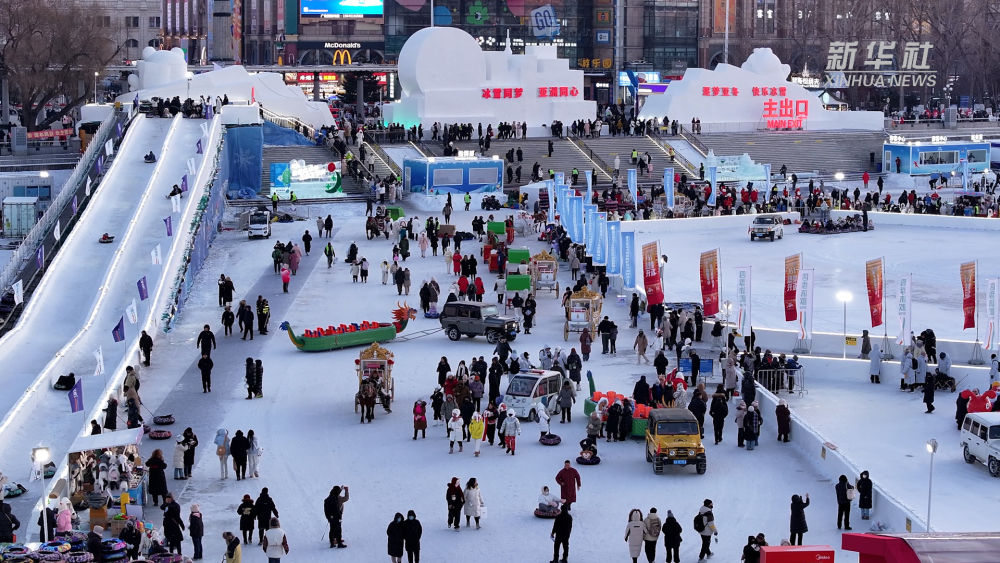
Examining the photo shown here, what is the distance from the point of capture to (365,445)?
2889 cm

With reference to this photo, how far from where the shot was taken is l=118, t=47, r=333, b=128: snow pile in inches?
2869

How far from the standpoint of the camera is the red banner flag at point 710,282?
37656 millimetres

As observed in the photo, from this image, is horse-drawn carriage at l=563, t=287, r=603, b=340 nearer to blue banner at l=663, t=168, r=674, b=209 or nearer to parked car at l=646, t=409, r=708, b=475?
parked car at l=646, t=409, r=708, b=475

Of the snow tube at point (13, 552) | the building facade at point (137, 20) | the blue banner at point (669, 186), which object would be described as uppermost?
the building facade at point (137, 20)

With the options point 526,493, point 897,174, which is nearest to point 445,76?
point 897,174

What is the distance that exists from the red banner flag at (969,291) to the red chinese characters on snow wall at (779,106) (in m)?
44.8

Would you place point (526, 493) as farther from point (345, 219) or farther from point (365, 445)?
point (345, 219)

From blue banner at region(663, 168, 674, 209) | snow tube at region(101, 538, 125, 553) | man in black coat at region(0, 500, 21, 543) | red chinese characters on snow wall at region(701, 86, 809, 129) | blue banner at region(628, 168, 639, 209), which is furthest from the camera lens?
red chinese characters on snow wall at region(701, 86, 809, 129)

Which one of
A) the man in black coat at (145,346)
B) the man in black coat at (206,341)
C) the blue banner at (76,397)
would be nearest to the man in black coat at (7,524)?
the blue banner at (76,397)

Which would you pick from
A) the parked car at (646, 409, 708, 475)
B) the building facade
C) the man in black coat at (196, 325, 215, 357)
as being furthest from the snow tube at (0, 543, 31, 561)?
the building facade

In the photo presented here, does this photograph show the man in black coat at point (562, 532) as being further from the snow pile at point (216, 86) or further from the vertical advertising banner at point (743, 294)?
the snow pile at point (216, 86)

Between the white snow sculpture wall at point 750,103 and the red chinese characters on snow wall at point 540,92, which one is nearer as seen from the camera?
the red chinese characters on snow wall at point 540,92

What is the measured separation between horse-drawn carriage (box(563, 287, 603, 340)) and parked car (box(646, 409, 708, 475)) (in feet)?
34.6

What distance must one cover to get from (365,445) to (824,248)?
94.8 ft
